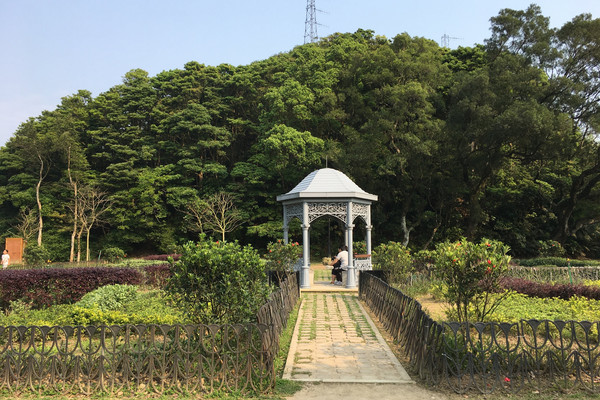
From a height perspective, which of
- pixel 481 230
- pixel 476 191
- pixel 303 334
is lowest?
pixel 303 334

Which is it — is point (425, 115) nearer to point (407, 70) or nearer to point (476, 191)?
point (407, 70)

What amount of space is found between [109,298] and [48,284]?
2598 millimetres

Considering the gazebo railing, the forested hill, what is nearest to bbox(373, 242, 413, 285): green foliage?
the gazebo railing

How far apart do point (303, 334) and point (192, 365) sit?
3.12 meters

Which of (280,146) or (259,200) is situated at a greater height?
(280,146)

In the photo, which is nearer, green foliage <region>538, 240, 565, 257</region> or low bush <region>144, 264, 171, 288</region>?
low bush <region>144, 264, 171, 288</region>

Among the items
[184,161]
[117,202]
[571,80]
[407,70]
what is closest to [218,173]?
[184,161]

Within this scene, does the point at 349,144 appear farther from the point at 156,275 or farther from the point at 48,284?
the point at 48,284

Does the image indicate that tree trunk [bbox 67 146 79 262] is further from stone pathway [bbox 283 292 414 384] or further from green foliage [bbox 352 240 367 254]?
stone pathway [bbox 283 292 414 384]

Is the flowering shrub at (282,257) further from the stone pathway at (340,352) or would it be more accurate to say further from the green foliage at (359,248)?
the green foliage at (359,248)

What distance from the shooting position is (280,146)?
91.8 ft

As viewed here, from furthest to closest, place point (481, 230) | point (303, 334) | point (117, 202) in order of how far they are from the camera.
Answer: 1. point (117, 202)
2. point (481, 230)
3. point (303, 334)

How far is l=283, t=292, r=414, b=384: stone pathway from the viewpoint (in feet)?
19.1

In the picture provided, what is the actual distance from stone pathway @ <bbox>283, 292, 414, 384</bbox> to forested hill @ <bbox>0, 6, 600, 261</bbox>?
→ 18.2m
